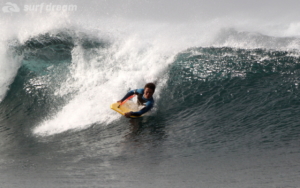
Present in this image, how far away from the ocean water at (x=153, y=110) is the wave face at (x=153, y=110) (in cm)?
3

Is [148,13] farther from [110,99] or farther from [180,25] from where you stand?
[110,99]

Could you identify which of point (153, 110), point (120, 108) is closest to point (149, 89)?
point (153, 110)

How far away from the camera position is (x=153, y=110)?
8.16 meters

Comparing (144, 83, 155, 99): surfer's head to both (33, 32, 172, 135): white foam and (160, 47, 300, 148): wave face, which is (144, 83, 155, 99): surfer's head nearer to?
(160, 47, 300, 148): wave face

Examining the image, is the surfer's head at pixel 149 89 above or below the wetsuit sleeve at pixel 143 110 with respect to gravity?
above

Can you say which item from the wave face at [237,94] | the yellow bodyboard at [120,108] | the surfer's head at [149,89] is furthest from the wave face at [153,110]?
the surfer's head at [149,89]

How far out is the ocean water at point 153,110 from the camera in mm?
4668

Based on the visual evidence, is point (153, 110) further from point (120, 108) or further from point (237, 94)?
point (237, 94)

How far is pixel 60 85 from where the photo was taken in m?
10.3

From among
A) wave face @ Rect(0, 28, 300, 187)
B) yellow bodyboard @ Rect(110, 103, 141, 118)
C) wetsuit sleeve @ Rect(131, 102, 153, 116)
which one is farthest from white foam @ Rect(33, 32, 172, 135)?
wetsuit sleeve @ Rect(131, 102, 153, 116)

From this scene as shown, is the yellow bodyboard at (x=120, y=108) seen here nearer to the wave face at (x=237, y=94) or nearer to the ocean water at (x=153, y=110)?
the ocean water at (x=153, y=110)

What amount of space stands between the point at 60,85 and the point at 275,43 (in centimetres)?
825

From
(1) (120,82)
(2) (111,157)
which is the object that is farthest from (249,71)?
(2) (111,157)

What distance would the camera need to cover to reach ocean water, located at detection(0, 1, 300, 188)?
4.67 metres
